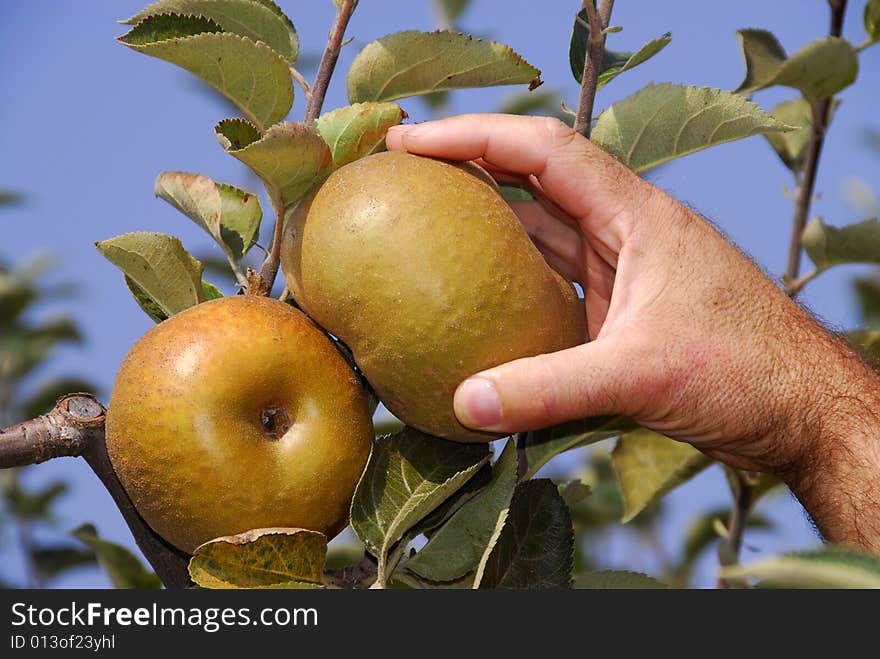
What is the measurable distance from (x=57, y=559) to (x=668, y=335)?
2.64 metres

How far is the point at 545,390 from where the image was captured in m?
1.29

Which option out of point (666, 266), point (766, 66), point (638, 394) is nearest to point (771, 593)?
point (638, 394)

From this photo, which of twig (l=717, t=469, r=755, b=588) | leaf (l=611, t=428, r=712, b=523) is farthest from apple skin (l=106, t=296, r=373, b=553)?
twig (l=717, t=469, r=755, b=588)

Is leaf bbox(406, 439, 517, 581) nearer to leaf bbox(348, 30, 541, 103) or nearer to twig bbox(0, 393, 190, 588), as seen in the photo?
twig bbox(0, 393, 190, 588)

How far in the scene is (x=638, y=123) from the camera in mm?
1544

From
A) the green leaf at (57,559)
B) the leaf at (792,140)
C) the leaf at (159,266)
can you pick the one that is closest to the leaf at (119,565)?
the leaf at (159,266)

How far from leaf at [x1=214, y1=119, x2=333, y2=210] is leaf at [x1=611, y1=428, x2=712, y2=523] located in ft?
3.27

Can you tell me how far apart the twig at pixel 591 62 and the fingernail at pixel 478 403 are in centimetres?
48

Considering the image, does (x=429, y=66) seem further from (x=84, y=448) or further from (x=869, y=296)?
(x=869, y=296)

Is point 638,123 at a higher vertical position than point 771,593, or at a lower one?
higher

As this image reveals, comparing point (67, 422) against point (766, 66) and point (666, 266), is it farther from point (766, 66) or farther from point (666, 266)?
point (766, 66)

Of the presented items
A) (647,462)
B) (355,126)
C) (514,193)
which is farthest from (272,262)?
→ (647,462)

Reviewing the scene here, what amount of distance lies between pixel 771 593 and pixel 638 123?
765mm

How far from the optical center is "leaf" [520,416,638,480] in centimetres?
163
